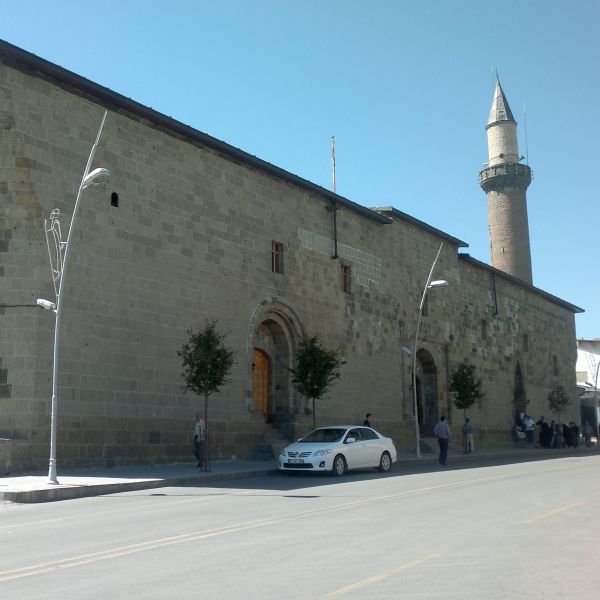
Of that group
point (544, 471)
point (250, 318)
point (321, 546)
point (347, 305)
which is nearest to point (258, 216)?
point (250, 318)

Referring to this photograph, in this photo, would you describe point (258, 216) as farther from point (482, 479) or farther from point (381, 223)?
point (482, 479)

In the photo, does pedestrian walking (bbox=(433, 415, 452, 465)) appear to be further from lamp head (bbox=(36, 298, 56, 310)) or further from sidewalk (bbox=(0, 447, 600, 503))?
lamp head (bbox=(36, 298, 56, 310))

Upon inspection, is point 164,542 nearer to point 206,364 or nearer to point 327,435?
point 206,364

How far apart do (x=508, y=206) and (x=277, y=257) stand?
1226 inches

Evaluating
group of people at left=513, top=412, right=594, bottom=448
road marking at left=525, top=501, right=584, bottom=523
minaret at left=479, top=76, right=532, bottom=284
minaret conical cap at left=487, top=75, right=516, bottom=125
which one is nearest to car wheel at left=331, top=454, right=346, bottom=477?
road marking at left=525, top=501, right=584, bottom=523

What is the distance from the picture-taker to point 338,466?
64.3 feet

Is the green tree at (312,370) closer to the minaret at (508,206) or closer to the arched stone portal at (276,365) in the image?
the arched stone portal at (276,365)

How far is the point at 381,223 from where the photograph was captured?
33938mm

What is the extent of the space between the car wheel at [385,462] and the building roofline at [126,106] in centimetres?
1110

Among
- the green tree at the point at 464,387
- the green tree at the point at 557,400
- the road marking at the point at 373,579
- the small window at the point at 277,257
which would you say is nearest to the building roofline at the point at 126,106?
A: the small window at the point at 277,257

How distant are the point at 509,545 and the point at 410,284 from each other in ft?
91.3

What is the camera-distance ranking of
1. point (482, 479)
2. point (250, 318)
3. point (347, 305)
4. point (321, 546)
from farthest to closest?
1. point (347, 305)
2. point (250, 318)
3. point (482, 479)
4. point (321, 546)

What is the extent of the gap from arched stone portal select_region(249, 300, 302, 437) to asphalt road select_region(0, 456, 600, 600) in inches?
467

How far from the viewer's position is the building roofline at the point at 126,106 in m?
19.1
